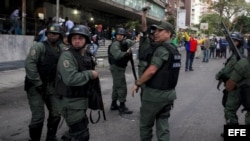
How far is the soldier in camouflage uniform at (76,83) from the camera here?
13.0 feet

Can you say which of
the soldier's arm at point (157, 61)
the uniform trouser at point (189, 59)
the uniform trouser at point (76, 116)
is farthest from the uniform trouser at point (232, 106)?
the uniform trouser at point (189, 59)

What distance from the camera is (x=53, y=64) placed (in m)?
4.96

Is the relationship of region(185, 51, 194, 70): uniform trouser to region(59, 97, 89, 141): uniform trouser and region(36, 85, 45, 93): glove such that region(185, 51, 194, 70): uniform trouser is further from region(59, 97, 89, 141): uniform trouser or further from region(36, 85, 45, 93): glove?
region(59, 97, 89, 141): uniform trouser

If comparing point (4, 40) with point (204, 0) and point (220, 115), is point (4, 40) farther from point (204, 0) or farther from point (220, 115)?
point (204, 0)

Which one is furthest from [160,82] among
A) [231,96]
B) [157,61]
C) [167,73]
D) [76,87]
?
[231,96]

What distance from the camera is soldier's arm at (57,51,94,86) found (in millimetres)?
3939

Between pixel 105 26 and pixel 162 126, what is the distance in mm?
34662

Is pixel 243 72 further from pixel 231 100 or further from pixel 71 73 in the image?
pixel 71 73

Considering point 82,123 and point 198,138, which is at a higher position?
point 82,123

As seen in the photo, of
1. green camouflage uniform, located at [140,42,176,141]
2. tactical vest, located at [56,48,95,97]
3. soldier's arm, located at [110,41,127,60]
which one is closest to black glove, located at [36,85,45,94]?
tactical vest, located at [56,48,95,97]

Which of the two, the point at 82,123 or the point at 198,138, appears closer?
the point at 82,123

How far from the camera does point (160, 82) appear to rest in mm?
4258

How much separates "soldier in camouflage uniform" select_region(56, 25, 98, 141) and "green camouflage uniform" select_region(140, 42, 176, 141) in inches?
28.0

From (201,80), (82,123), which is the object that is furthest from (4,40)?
(82,123)
